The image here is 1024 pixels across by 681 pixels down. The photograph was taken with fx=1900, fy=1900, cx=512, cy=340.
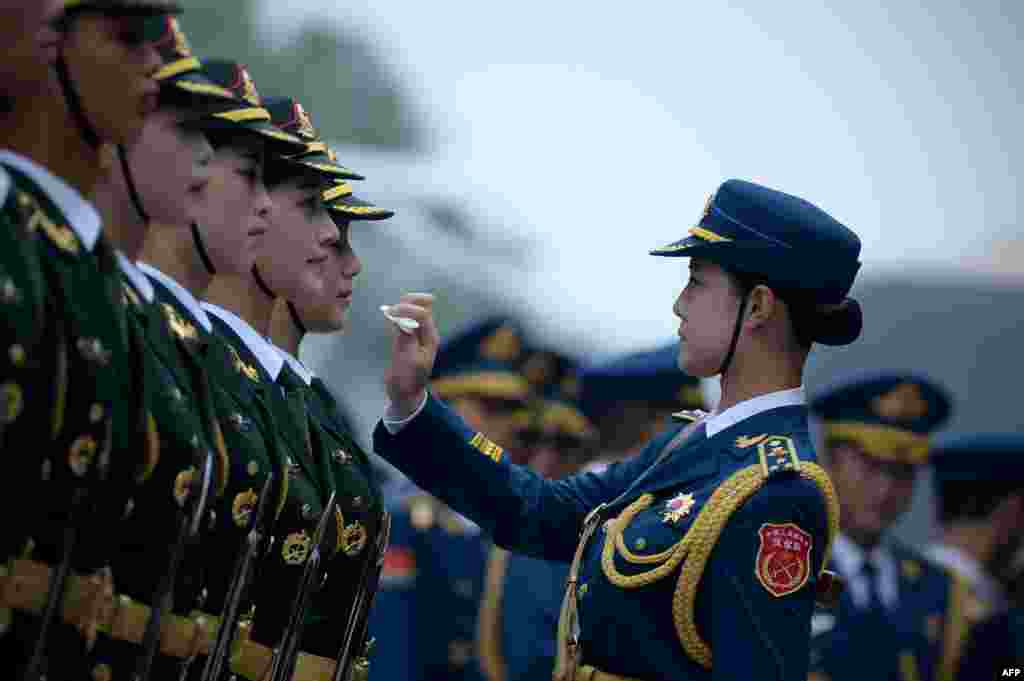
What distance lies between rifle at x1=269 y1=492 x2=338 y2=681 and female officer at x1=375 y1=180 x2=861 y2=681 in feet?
1.64

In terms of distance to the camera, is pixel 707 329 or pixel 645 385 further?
pixel 645 385

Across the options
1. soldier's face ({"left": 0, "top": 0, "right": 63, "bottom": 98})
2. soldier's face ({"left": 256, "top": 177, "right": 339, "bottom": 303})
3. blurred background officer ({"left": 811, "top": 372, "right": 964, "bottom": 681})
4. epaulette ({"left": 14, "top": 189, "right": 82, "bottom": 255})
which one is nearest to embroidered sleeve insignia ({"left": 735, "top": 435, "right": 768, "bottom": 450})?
soldier's face ({"left": 256, "top": 177, "right": 339, "bottom": 303})

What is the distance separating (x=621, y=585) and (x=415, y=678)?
426cm

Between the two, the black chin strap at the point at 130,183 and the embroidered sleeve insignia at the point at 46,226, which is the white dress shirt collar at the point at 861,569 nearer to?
the black chin strap at the point at 130,183

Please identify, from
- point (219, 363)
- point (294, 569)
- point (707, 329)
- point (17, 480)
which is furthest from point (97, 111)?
point (707, 329)

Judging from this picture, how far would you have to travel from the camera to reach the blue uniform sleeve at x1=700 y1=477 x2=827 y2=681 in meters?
4.97

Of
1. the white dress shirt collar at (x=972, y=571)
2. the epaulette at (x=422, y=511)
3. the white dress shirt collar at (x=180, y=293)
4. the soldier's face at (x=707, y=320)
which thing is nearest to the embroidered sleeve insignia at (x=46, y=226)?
the white dress shirt collar at (x=180, y=293)

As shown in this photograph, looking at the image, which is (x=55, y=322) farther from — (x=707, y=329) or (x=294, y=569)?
(x=707, y=329)

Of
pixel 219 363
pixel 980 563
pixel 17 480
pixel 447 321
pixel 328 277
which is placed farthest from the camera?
pixel 447 321

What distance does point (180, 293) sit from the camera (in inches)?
198

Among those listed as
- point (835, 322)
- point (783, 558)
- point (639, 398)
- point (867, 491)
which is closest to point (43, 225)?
point (783, 558)

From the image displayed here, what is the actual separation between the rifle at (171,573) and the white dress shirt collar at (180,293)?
2.07ft

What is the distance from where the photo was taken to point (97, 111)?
12.7 feet

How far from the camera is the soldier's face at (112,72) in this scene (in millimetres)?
3826
